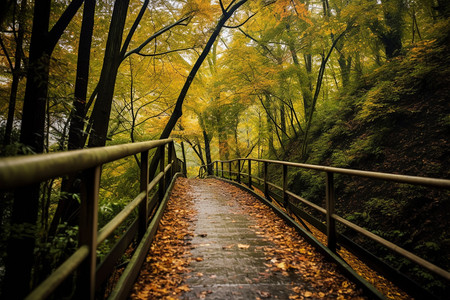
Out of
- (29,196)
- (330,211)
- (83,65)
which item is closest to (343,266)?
(330,211)

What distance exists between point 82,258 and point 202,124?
51.3 feet

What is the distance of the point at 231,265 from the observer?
2551mm

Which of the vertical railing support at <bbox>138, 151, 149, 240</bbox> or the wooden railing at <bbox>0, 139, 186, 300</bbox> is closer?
the wooden railing at <bbox>0, 139, 186, 300</bbox>

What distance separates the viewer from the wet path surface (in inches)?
82.2

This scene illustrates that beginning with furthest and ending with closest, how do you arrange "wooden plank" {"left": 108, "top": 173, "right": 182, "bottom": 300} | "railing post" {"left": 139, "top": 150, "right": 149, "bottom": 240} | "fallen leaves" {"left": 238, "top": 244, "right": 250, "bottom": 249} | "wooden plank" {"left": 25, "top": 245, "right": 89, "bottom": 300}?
1. "fallen leaves" {"left": 238, "top": 244, "right": 250, "bottom": 249}
2. "railing post" {"left": 139, "top": 150, "right": 149, "bottom": 240}
3. "wooden plank" {"left": 108, "top": 173, "right": 182, "bottom": 300}
4. "wooden plank" {"left": 25, "top": 245, "right": 89, "bottom": 300}

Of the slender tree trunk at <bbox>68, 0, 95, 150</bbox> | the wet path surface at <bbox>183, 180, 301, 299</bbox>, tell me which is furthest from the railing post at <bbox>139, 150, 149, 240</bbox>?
the slender tree trunk at <bbox>68, 0, 95, 150</bbox>

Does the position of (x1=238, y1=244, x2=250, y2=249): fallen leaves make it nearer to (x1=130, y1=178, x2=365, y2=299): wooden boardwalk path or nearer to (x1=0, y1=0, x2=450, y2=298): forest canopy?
(x1=130, y1=178, x2=365, y2=299): wooden boardwalk path

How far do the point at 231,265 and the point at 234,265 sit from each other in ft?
0.12

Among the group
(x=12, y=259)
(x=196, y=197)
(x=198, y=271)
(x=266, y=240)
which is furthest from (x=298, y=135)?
(x=12, y=259)

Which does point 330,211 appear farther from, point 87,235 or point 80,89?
point 80,89

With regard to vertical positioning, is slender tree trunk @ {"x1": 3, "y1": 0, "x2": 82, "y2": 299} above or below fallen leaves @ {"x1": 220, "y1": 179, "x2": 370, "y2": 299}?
above

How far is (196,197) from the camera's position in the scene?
19.9 ft

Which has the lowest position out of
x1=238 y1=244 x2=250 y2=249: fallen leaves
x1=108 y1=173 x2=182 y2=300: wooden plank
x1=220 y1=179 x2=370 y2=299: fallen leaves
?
x1=220 y1=179 x2=370 y2=299: fallen leaves

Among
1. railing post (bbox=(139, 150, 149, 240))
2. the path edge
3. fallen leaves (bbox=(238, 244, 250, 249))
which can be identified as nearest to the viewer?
the path edge
